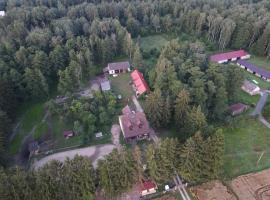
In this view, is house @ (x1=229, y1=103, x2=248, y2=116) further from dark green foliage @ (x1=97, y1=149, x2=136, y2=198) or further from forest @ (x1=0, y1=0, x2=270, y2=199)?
dark green foliage @ (x1=97, y1=149, x2=136, y2=198)

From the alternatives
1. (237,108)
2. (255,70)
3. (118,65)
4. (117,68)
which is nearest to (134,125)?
(237,108)

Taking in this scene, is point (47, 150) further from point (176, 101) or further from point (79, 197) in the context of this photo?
point (176, 101)

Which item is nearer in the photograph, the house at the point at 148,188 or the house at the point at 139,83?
the house at the point at 148,188

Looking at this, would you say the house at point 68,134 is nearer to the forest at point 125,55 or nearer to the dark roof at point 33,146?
the forest at point 125,55

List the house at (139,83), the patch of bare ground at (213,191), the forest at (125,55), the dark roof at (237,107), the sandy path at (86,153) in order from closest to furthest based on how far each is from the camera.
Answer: the forest at (125,55), the patch of bare ground at (213,191), the sandy path at (86,153), the dark roof at (237,107), the house at (139,83)

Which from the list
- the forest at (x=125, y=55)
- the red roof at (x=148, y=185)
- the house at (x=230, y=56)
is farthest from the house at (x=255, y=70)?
the red roof at (x=148, y=185)

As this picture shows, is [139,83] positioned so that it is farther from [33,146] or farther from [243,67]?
[243,67]
